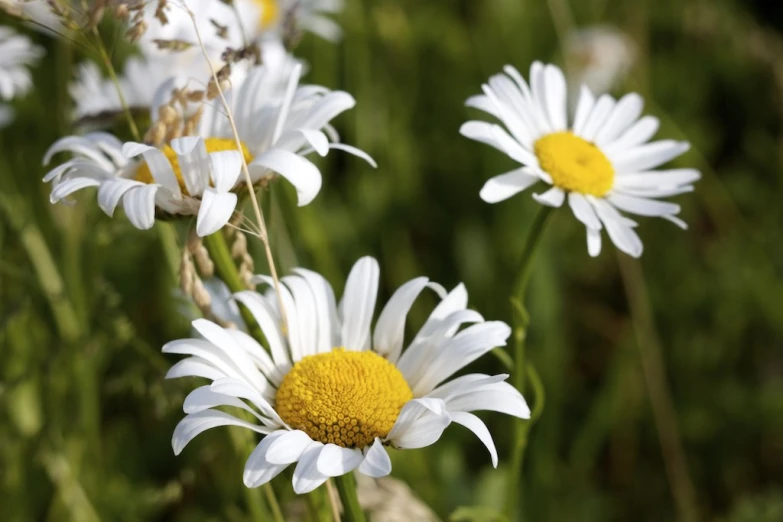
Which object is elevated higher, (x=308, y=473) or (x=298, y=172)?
(x=298, y=172)

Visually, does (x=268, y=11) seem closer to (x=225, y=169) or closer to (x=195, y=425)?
(x=225, y=169)

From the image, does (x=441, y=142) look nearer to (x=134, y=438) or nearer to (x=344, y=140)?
(x=344, y=140)

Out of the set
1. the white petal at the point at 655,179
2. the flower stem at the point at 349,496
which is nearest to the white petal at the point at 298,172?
the flower stem at the point at 349,496

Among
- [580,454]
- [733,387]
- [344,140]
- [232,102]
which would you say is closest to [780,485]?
[733,387]

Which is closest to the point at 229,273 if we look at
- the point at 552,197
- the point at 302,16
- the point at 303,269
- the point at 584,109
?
the point at 303,269

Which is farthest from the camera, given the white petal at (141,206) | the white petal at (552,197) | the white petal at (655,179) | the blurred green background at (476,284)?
the blurred green background at (476,284)

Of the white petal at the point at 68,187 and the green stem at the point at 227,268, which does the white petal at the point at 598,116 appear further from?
the white petal at the point at 68,187
